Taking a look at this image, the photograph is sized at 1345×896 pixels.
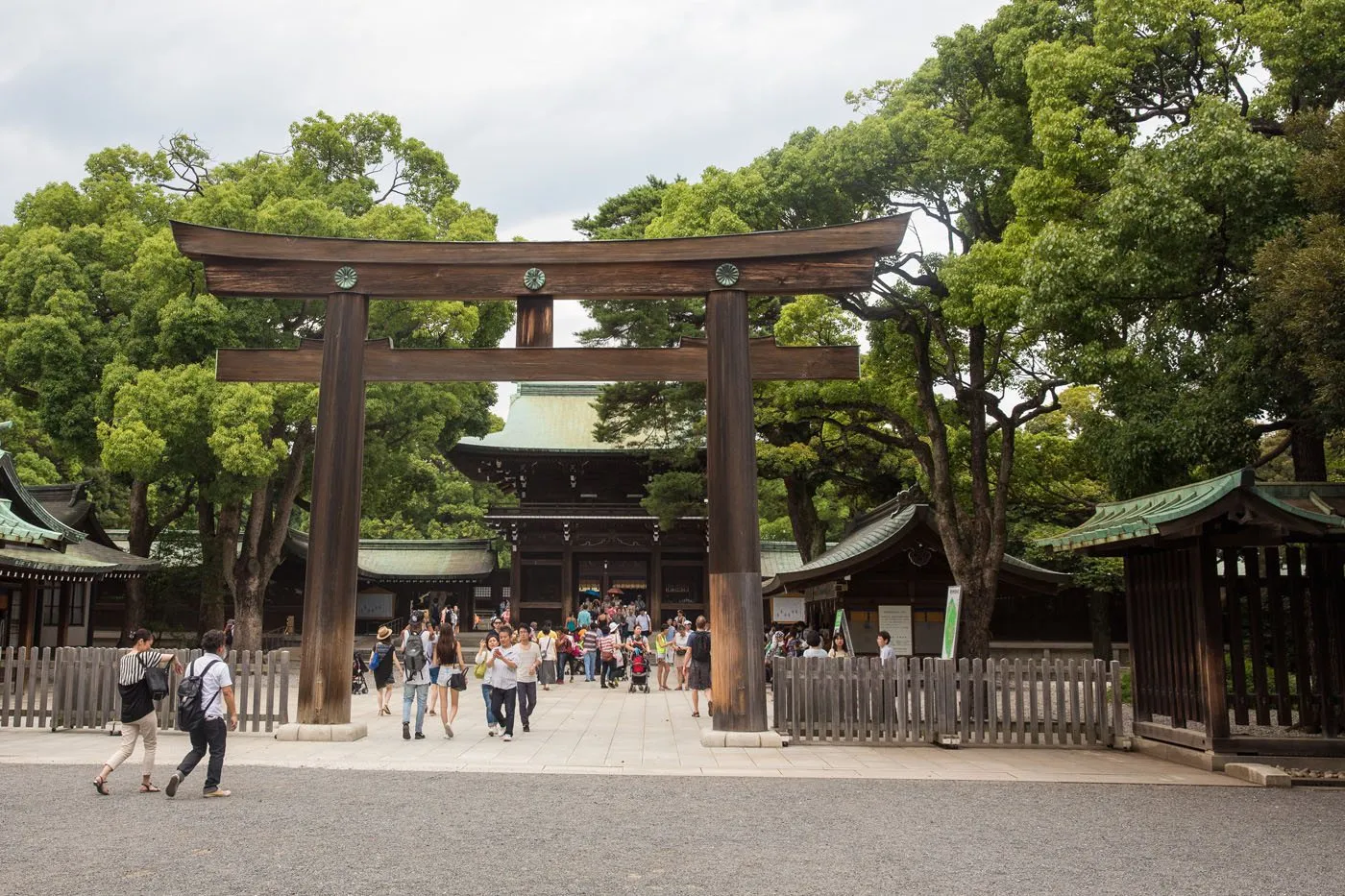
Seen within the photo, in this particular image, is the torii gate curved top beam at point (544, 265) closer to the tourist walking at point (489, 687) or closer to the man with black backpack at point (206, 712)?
the tourist walking at point (489, 687)

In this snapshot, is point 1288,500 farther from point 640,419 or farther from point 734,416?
point 640,419

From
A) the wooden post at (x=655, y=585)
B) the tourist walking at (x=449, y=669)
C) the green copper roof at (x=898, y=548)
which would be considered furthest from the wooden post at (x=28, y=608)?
the wooden post at (x=655, y=585)

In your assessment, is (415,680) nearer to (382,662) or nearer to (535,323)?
(382,662)

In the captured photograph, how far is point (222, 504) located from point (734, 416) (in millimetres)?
18974

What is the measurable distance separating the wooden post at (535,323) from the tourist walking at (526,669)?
3.60m

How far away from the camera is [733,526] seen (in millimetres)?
12102

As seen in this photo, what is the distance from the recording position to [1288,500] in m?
10.8

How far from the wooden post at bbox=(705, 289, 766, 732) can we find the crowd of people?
0.55 meters

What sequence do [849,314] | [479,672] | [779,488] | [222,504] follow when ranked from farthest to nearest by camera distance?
[779,488] → [222,504] → [849,314] → [479,672]

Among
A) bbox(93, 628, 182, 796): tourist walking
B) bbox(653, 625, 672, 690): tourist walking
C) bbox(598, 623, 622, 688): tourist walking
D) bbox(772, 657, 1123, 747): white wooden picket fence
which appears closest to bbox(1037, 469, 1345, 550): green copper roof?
bbox(772, 657, 1123, 747): white wooden picket fence

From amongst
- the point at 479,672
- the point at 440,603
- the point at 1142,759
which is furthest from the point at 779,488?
the point at 1142,759

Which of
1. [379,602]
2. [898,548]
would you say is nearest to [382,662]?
[898,548]

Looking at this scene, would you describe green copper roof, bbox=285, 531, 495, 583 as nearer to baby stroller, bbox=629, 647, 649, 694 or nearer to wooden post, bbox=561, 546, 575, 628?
wooden post, bbox=561, 546, 575, 628

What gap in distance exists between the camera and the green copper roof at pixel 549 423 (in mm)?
33188
